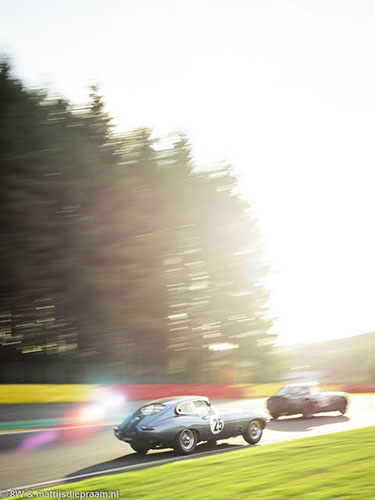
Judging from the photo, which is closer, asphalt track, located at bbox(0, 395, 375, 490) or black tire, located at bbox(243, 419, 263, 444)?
asphalt track, located at bbox(0, 395, 375, 490)

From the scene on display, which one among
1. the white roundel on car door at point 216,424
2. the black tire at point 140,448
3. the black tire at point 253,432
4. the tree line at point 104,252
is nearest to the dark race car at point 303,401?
the black tire at point 253,432

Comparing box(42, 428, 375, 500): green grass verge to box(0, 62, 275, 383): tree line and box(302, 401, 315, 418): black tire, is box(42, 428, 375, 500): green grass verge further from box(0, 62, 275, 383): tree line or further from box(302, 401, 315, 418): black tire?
→ box(0, 62, 275, 383): tree line

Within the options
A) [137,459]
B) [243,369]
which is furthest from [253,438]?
[243,369]

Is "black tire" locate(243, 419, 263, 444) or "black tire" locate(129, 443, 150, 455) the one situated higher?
"black tire" locate(129, 443, 150, 455)

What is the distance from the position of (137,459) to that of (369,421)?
29.2 ft

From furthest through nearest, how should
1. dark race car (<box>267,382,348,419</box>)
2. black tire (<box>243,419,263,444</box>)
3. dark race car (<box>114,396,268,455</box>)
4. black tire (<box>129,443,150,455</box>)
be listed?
dark race car (<box>267,382,348,419</box>) < black tire (<box>243,419,263,444</box>) < black tire (<box>129,443,150,455</box>) < dark race car (<box>114,396,268,455</box>)

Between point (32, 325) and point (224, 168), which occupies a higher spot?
point (224, 168)

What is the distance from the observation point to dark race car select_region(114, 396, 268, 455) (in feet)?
37.2

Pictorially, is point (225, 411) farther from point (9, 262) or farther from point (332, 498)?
point (9, 262)

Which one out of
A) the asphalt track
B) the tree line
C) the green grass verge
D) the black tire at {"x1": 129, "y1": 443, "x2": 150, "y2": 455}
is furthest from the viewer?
the tree line

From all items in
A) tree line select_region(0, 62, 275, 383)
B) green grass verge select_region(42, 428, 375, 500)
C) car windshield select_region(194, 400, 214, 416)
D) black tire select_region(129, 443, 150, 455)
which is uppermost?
tree line select_region(0, 62, 275, 383)

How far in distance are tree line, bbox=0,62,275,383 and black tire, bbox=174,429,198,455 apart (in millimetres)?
14177

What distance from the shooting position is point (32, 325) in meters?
28.4

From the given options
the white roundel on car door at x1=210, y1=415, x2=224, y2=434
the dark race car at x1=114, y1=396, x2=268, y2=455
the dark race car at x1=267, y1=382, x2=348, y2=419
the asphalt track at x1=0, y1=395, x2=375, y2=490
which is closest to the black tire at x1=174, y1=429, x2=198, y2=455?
the dark race car at x1=114, y1=396, x2=268, y2=455
